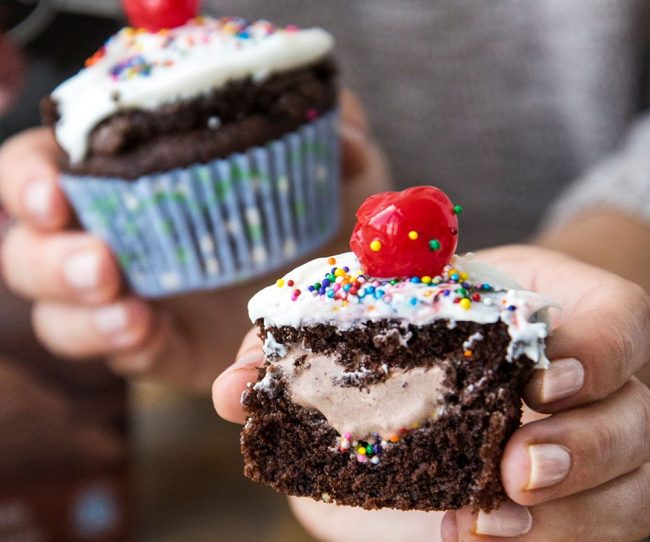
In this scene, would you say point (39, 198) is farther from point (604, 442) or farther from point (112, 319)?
point (604, 442)

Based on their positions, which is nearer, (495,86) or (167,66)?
(167,66)

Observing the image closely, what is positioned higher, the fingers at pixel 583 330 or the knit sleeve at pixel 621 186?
the fingers at pixel 583 330

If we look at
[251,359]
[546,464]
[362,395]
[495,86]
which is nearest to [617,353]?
[546,464]

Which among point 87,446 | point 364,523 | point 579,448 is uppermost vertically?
point 579,448

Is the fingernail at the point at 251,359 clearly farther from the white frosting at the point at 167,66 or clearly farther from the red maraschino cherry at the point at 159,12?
the red maraschino cherry at the point at 159,12

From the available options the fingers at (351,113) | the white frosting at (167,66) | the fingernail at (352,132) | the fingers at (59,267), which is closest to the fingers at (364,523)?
the fingers at (59,267)

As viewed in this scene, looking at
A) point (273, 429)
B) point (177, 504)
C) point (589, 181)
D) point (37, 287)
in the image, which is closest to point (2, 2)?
point (37, 287)

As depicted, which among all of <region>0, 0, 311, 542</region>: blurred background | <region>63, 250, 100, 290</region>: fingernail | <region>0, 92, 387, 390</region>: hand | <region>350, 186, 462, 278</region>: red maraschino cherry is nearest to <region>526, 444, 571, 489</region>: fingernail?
<region>350, 186, 462, 278</region>: red maraschino cherry
